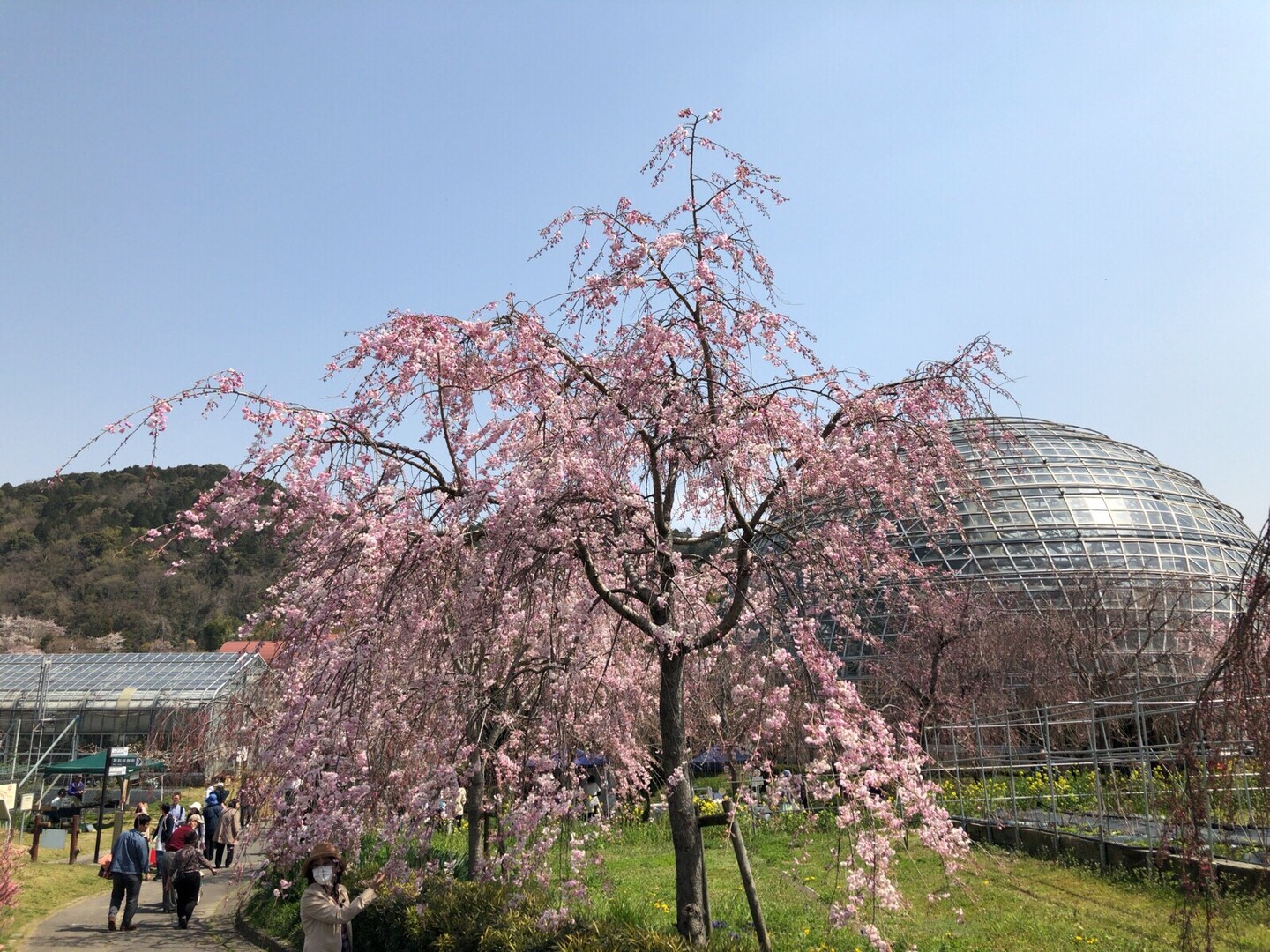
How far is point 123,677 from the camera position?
46.1 m

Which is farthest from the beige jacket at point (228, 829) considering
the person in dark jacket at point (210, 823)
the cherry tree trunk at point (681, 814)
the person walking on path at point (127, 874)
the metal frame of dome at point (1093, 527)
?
the metal frame of dome at point (1093, 527)

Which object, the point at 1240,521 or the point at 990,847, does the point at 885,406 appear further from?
the point at 1240,521

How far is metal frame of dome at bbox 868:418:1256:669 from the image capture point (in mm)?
38719

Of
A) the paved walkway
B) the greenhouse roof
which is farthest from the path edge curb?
the greenhouse roof

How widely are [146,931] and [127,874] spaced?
0.84m

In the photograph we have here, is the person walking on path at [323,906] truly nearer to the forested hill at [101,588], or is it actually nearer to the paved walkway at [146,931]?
the paved walkway at [146,931]

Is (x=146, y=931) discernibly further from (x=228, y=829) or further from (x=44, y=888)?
(x=44, y=888)

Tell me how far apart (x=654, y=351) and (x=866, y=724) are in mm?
3497

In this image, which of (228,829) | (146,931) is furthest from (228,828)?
(146,931)

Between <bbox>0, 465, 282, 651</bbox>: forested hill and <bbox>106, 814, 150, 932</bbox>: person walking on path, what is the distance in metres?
58.5

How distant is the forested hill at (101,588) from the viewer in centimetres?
7112

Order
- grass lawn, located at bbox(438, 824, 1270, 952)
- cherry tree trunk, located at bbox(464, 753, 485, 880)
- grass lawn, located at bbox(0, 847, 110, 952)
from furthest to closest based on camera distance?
grass lawn, located at bbox(0, 847, 110, 952)
cherry tree trunk, located at bbox(464, 753, 485, 880)
grass lawn, located at bbox(438, 824, 1270, 952)

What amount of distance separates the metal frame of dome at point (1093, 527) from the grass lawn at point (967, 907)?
935 inches

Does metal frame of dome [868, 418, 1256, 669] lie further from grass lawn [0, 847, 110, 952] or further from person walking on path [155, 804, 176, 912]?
grass lawn [0, 847, 110, 952]
